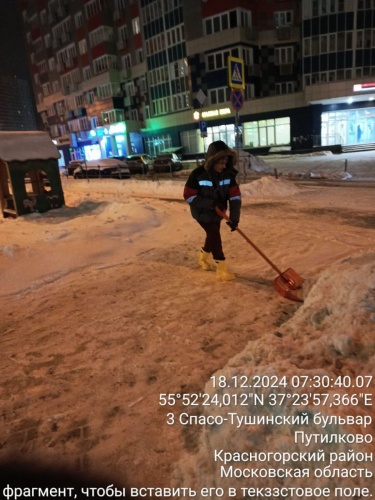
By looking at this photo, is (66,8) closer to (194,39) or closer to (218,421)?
(194,39)

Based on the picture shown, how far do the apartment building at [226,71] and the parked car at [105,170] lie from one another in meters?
5.75

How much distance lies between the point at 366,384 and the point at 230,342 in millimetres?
1384

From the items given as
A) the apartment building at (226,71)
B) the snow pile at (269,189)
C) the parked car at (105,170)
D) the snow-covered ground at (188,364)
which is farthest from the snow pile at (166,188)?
the apartment building at (226,71)

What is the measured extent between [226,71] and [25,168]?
27.7 metres

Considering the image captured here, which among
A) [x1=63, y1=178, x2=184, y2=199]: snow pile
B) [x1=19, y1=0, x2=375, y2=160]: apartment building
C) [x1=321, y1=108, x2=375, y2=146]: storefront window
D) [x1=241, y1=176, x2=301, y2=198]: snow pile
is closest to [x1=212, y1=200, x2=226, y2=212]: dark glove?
[x1=241, y1=176, x2=301, y2=198]: snow pile

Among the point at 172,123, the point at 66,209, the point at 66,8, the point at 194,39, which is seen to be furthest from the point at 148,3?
the point at 66,209

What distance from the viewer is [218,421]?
2186 millimetres

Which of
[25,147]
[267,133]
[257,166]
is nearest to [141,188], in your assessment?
[25,147]

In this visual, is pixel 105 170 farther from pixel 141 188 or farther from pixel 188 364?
pixel 188 364

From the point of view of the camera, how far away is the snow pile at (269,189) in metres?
11.0

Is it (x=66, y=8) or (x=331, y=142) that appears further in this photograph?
(x=66, y=8)

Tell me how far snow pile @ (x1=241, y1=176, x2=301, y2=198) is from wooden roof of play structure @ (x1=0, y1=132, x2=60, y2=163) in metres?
5.82

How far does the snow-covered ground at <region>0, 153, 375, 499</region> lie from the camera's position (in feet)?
6.33

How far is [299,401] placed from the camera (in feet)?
6.52
